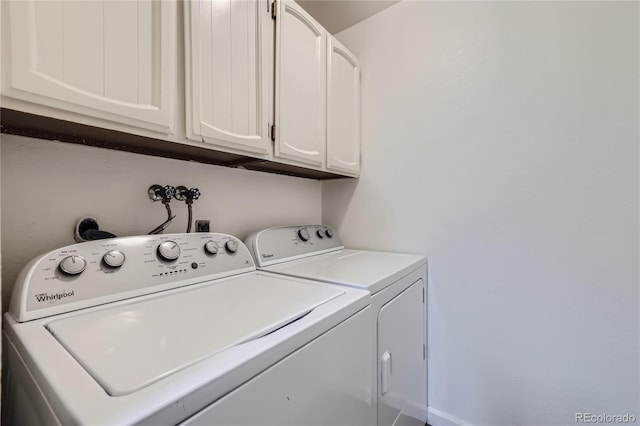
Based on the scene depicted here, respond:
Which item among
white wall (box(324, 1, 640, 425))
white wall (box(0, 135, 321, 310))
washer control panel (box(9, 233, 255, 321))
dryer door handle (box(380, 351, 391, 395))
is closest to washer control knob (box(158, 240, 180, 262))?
washer control panel (box(9, 233, 255, 321))

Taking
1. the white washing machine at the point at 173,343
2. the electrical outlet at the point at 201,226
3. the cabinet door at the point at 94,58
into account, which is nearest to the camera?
the white washing machine at the point at 173,343

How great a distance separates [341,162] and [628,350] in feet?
5.03

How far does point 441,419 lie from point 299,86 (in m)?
1.96

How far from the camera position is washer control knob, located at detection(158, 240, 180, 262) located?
0.97 m

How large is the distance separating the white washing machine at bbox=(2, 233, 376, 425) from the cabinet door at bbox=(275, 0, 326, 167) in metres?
0.66

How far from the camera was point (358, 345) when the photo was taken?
2.85ft

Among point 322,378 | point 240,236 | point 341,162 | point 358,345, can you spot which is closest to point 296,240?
point 240,236

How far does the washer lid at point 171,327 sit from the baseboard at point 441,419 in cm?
125

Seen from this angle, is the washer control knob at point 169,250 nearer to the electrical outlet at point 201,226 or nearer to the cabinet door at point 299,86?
the electrical outlet at point 201,226

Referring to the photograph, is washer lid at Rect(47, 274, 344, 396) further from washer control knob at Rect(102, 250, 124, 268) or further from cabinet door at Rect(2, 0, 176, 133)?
cabinet door at Rect(2, 0, 176, 133)

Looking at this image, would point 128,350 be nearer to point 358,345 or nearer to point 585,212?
point 358,345

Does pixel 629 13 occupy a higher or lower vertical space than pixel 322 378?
higher

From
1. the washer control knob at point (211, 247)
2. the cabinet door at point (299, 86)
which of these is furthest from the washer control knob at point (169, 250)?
the cabinet door at point (299, 86)

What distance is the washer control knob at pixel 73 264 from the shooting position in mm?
762
